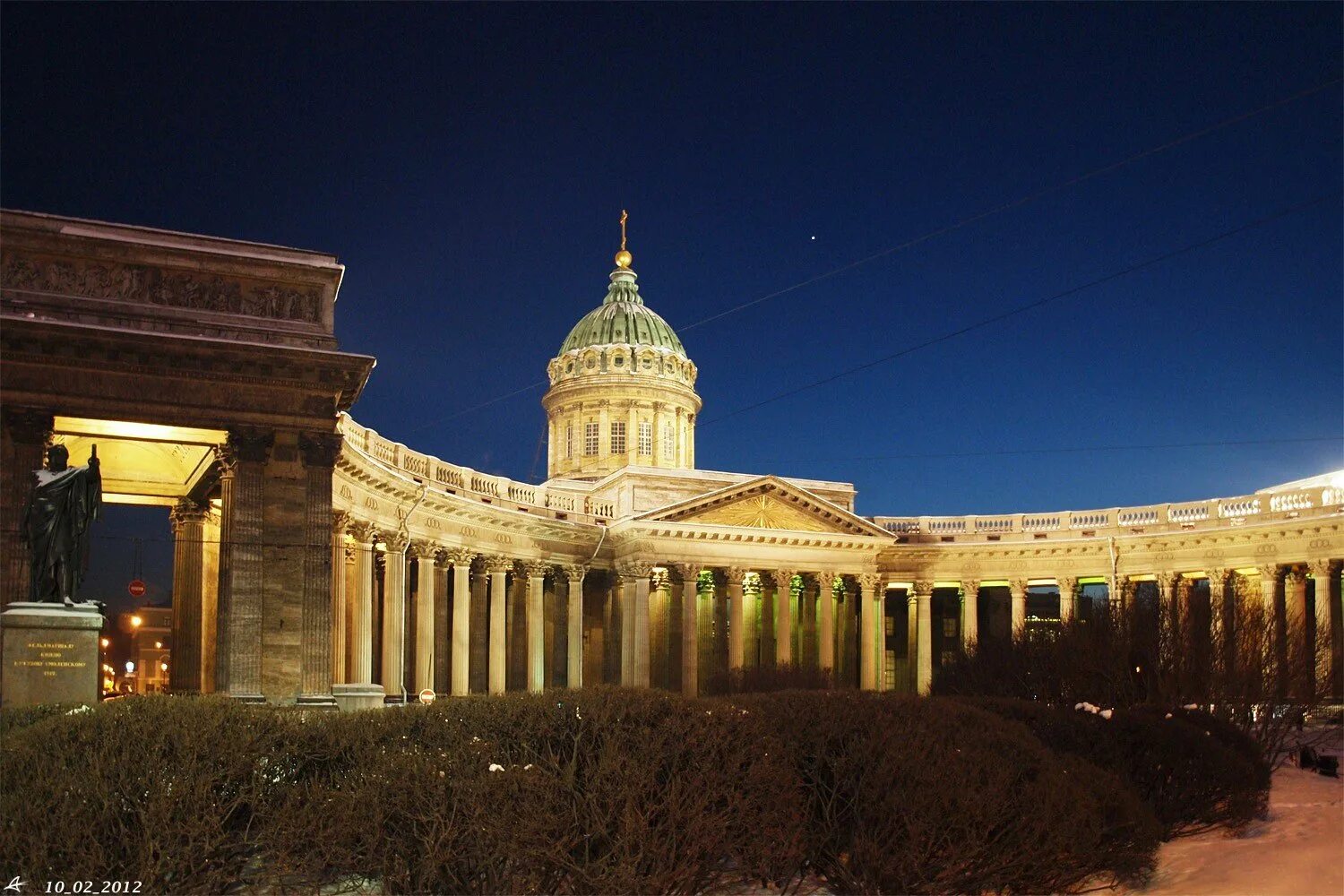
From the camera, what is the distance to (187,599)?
108 ft

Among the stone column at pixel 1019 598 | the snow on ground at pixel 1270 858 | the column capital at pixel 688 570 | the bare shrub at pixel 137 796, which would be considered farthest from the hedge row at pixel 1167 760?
the stone column at pixel 1019 598

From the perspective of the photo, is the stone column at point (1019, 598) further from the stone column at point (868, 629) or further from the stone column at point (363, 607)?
the stone column at point (363, 607)

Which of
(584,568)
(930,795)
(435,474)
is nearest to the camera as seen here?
(930,795)

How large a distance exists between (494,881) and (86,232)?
65.4ft

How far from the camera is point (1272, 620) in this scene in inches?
1454

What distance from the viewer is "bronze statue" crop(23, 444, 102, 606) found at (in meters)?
19.9

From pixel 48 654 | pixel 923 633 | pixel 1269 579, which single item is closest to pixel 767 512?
pixel 923 633

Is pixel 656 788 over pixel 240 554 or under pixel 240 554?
under

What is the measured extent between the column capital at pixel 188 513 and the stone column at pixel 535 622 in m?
18.8

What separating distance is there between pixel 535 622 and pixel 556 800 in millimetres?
37771

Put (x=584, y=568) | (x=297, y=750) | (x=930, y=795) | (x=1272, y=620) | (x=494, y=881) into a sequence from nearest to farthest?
(x=494, y=881)
(x=297, y=750)
(x=930, y=795)
(x=1272, y=620)
(x=584, y=568)

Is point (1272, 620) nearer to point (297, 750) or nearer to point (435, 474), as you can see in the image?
point (435, 474)

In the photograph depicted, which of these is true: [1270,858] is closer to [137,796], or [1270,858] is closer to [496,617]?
[137,796]

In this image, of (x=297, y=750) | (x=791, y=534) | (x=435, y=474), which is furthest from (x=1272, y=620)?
(x=297, y=750)
